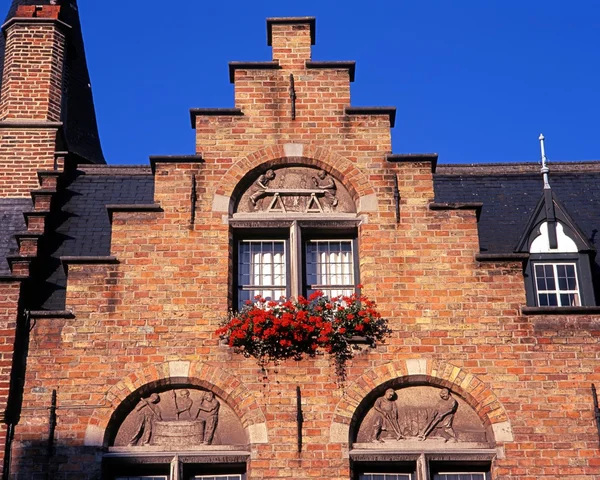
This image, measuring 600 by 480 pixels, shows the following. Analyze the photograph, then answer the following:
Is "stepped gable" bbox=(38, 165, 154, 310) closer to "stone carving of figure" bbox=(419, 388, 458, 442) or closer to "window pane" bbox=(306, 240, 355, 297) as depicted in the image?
"window pane" bbox=(306, 240, 355, 297)

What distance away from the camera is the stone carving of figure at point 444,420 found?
14742 mm

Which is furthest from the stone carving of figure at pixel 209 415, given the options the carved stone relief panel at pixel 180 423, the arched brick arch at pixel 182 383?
the arched brick arch at pixel 182 383

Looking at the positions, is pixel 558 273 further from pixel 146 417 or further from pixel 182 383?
pixel 146 417

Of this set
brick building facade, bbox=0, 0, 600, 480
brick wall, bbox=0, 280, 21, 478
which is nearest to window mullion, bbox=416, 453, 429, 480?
brick building facade, bbox=0, 0, 600, 480

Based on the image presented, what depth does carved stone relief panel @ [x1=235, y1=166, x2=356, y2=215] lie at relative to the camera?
16.4 metres

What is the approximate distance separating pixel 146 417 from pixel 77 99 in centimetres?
1176

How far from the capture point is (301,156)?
653 inches

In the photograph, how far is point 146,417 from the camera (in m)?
14.8

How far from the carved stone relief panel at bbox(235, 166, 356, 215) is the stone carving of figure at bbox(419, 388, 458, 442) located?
3176 millimetres

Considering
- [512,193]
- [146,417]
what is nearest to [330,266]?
[146,417]

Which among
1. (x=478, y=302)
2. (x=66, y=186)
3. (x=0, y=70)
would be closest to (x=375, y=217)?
(x=478, y=302)

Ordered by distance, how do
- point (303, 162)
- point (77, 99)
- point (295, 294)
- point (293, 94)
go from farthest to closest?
1. point (77, 99)
2. point (293, 94)
3. point (303, 162)
4. point (295, 294)

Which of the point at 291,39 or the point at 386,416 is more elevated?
the point at 291,39

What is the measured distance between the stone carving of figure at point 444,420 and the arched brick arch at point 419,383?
0.68 feet
